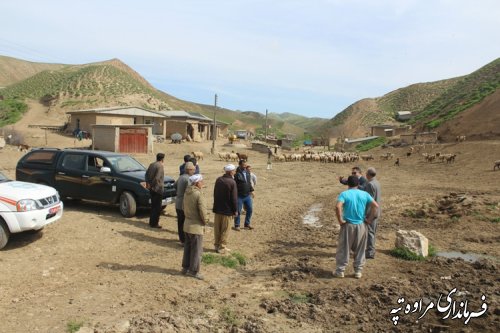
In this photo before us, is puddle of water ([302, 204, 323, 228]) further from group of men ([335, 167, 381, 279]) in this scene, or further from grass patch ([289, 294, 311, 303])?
grass patch ([289, 294, 311, 303])

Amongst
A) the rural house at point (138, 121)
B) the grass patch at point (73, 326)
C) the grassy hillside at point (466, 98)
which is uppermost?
the grassy hillside at point (466, 98)

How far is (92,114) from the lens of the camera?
4147 cm

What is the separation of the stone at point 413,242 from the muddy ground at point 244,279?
14.1 inches

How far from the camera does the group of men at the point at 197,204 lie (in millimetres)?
6859

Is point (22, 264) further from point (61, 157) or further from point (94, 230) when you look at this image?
point (61, 157)

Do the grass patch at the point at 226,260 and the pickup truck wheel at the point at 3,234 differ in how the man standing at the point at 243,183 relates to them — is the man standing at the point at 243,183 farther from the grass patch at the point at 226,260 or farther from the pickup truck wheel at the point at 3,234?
the pickup truck wheel at the point at 3,234

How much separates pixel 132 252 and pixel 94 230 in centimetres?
176

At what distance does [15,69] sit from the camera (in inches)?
5236

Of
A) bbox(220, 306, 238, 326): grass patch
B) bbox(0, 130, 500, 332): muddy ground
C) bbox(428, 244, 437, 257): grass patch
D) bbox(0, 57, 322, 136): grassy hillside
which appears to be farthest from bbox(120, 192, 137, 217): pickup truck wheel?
bbox(0, 57, 322, 136): grassy hillside

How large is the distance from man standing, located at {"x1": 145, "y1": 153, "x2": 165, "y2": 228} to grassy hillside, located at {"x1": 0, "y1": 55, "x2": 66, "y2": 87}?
423 feet

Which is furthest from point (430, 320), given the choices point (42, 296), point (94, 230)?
point (94, 230)

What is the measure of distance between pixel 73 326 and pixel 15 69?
15103cm

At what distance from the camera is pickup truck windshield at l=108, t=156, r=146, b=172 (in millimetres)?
11211

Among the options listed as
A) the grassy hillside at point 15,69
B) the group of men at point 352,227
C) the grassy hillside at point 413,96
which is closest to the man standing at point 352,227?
the group of men at point 352,227
